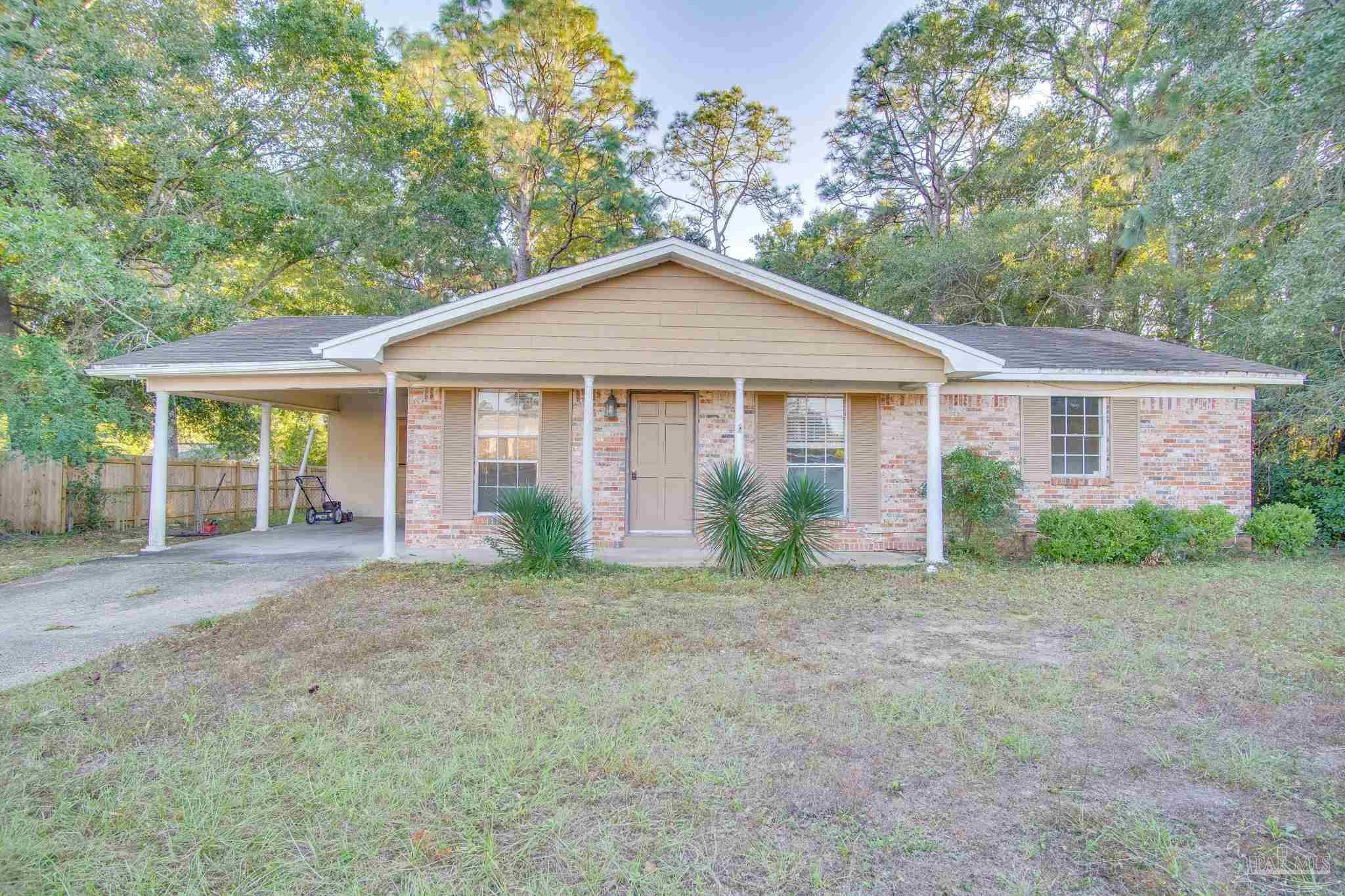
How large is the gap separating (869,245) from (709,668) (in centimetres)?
1651

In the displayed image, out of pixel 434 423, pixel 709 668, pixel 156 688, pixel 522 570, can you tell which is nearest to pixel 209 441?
pixel 434 423

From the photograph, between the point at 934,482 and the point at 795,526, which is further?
the point at 934,482

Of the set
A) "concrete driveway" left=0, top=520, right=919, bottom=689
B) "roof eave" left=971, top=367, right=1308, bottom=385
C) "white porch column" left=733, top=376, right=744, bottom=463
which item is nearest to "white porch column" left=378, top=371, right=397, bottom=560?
"concrete driveway" left=0, top=520, right=919, bottom=689

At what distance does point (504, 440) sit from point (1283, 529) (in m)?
11.2

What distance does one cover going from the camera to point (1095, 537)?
8.55 metres

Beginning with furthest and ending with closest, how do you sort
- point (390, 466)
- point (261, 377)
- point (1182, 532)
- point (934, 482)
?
A: point (261, 377) → point (1182, 532) → point (934, 482) → point (390, 466)

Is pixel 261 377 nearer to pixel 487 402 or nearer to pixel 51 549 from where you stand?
pixel 487 402

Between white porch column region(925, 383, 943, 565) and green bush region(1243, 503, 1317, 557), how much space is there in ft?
17.0

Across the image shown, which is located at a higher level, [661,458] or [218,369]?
[218,369]

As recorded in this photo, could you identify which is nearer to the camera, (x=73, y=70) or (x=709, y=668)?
(x=709, y=668)

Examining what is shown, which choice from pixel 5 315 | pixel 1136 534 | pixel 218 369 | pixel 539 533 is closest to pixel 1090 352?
pixel 1136 534

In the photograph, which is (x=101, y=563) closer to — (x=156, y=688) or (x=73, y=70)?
(x=156, y=688)

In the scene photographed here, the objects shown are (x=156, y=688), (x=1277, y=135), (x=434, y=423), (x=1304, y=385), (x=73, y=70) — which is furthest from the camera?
(x=73, y=70)

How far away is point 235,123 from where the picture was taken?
583 inches
